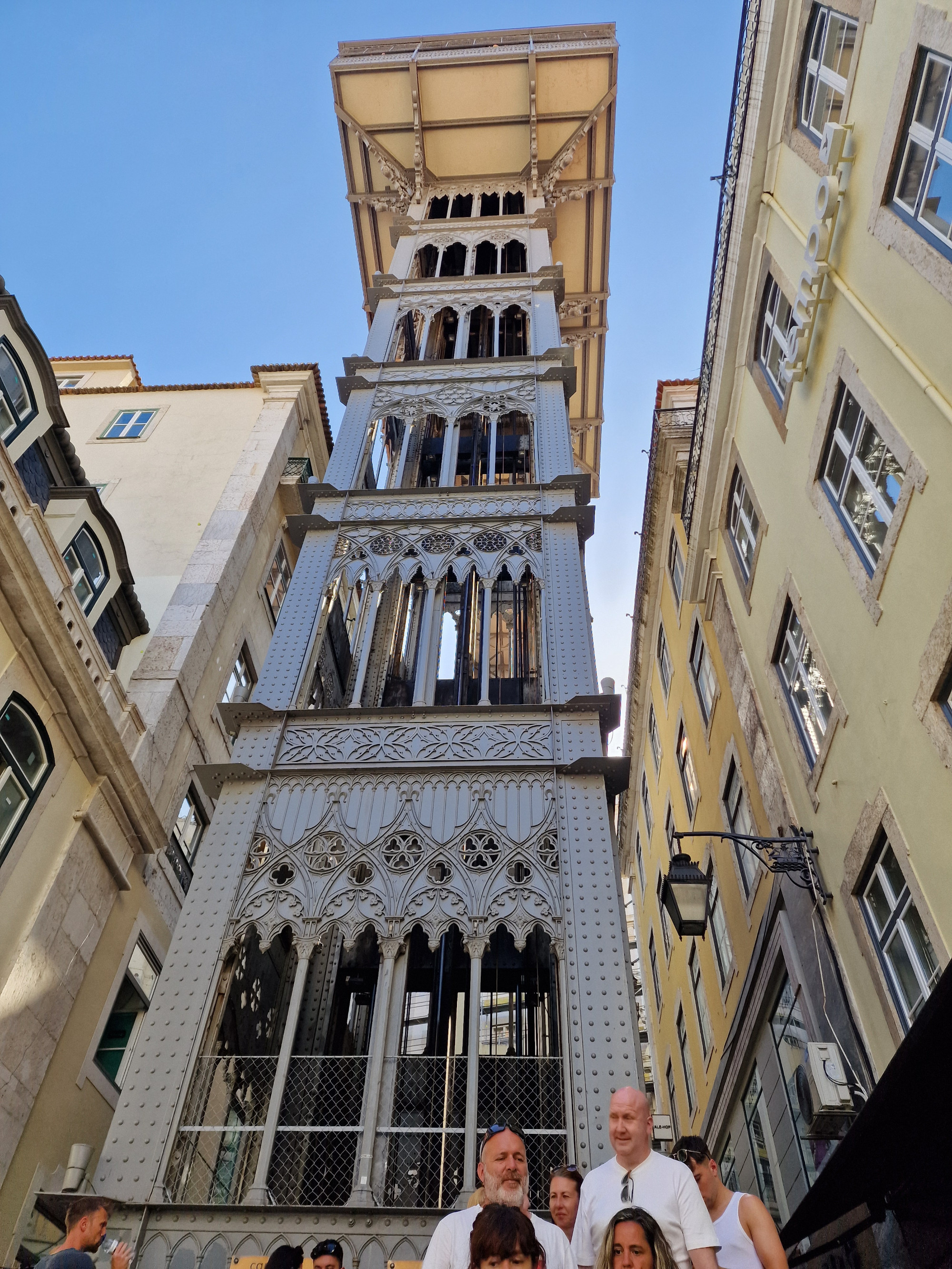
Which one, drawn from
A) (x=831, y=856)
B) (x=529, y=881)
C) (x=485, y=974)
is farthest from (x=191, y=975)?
(x=831, y=856)

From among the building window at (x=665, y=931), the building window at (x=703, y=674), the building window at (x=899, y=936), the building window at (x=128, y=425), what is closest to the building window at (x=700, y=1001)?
the building window at (x=665, y=931)

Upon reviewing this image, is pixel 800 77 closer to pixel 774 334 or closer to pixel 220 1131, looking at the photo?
pixel 774 334

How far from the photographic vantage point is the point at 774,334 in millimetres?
14234

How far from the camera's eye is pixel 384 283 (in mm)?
24203

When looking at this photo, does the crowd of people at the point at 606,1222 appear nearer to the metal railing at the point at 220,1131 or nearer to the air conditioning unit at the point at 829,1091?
the metal railing at the point at 220,1131

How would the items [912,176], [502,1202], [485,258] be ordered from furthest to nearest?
[485,258]
[912,176]
[502,1202]

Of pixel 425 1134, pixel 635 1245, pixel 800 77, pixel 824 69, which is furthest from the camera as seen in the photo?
pixel 800 77

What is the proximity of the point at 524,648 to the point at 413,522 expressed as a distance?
374cm

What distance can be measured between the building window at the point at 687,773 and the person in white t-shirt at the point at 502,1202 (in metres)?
15.6

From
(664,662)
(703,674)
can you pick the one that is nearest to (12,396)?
(703,674)

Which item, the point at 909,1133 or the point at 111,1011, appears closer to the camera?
the point at 909,1133

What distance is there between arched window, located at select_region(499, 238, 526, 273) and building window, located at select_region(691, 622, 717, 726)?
13759 mm

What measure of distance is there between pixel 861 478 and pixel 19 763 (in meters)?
12.2

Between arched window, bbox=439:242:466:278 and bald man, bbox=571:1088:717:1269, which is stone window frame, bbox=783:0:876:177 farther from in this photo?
arched window, bbox=439:242:466:278
